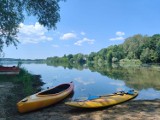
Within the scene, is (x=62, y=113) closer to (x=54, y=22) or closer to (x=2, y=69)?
(x=54, y=22)

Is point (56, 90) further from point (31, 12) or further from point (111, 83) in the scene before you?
point (111, 83)

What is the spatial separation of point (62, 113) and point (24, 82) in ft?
32.2

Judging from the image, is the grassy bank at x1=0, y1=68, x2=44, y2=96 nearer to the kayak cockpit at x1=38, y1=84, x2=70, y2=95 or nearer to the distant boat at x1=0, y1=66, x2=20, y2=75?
the distant boat at x1=0, y1=66, x2=20, y2=75

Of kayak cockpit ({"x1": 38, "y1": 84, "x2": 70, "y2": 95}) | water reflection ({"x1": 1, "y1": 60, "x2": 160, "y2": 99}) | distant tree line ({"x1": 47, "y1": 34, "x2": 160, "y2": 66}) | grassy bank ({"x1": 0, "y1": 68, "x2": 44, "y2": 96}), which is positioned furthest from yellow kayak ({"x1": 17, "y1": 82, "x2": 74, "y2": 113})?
distant tree line ({"x1": 47, "y1": 34, "x2": 160, "y2": 66})

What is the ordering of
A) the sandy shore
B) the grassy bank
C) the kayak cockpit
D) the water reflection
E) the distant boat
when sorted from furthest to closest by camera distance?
the distant boat, the water reflection, the grassy bank, the kayak cockpit, the sandy shore

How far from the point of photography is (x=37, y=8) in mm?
13773

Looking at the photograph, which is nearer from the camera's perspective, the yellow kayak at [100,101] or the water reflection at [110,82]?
the yellow kayak at [100,101]

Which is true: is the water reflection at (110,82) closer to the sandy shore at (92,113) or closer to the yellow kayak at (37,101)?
the yellow kayak at (37,101)

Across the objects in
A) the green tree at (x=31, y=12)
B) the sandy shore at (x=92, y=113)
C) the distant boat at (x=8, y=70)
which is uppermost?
the green tree at (x=31, y=12)

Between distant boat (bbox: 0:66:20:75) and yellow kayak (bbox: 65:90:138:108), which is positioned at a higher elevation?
distant boat (bbox: 0:66:20:75)

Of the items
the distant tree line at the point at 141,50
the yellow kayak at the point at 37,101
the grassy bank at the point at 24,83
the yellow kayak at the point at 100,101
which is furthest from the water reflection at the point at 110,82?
the distant tree line at the point at 141,50

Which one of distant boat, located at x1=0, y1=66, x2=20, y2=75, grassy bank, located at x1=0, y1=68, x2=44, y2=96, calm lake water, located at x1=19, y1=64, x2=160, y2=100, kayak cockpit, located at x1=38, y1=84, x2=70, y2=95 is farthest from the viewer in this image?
distant boat, located at x1=0, y1=66, x2=20, y2=75

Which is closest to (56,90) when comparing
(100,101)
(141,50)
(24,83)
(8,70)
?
(100,101)

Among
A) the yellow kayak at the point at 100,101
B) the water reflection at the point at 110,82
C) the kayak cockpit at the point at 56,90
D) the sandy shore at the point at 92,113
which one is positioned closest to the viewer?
the sandy shore at the point at 92,113
